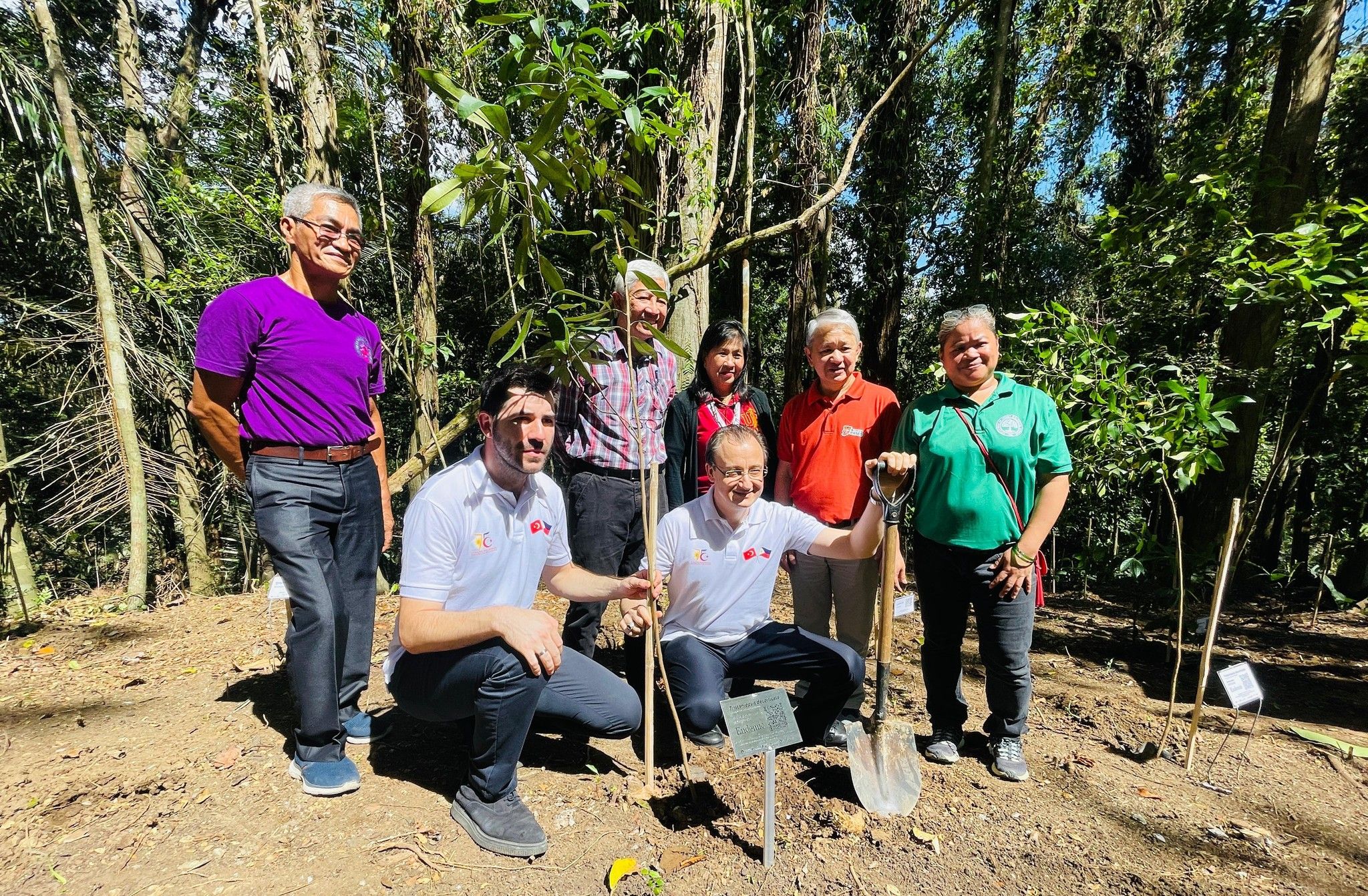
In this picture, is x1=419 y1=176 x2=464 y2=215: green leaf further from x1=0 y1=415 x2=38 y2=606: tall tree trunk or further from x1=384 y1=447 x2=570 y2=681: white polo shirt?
x1=0 y1=415 x2=38 y2=606: tall tree trunk

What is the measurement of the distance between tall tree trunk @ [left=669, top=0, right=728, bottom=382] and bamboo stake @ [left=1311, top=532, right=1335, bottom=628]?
4.43 meters

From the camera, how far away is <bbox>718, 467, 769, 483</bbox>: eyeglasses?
7.80 feet

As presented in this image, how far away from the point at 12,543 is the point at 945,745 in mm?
6055

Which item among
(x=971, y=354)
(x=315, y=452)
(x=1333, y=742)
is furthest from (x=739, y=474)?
(x=1333, y=742)

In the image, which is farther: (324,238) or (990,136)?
(990,136)

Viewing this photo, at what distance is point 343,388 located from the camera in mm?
2377

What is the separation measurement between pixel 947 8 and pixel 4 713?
9.53m

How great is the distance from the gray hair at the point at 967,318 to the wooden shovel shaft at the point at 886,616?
30.3 inches

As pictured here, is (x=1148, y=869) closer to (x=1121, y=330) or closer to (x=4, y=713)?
(x=1121, y=330)

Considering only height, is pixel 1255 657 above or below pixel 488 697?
below

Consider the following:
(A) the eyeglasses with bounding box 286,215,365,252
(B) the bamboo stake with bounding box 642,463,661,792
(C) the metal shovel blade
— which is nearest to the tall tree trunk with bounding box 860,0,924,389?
(C) the metal shovel blade

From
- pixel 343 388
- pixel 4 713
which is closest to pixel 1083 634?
pixel 343 388

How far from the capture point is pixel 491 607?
2074 mm

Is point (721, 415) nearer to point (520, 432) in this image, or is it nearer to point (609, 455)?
point (609, 455)
